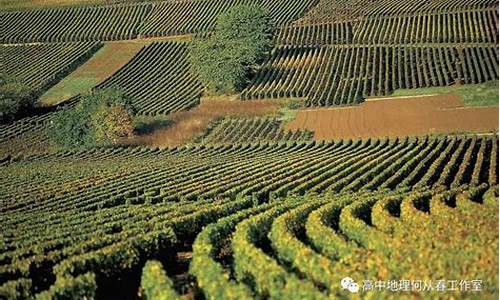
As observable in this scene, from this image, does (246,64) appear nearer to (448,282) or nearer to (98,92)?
(98,92)

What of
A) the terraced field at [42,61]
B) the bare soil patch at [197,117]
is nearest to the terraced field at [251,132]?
the bare soil patch at [197,117]

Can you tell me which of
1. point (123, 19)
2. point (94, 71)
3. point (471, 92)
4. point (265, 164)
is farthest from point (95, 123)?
point (123, 19)

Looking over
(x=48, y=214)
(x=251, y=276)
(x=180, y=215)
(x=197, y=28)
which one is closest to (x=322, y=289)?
(x=251, y=276)

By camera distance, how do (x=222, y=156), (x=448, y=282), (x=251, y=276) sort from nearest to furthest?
(x=448, y=282), (x=251, y=276), (x=222, y=156)

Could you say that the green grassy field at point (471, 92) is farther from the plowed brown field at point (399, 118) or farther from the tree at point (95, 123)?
the tree at point (95, 123)

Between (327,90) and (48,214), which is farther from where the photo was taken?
(327,90)

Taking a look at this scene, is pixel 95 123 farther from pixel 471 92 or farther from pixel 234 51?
pixel 471 92
